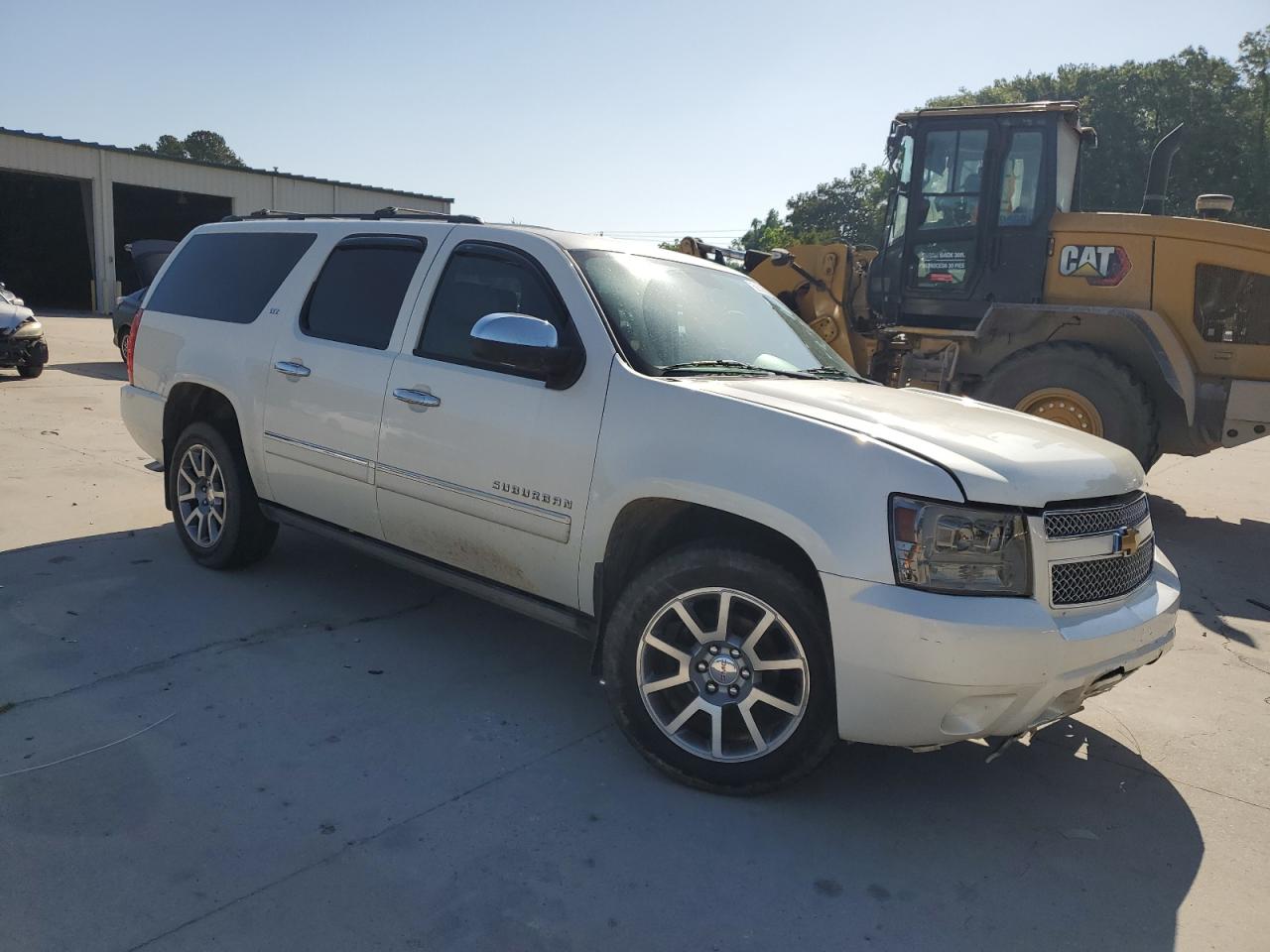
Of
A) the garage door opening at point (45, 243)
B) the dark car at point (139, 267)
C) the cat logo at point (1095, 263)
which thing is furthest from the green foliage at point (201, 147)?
the cat logo at point (1095, 263)

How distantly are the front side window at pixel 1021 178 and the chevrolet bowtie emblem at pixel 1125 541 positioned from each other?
5928 mm

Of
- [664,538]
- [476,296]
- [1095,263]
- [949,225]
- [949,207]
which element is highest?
[949,207]

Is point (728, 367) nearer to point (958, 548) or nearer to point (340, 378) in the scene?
point (958, 548)

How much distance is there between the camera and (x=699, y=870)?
2.99 meters

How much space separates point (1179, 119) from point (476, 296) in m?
54.2

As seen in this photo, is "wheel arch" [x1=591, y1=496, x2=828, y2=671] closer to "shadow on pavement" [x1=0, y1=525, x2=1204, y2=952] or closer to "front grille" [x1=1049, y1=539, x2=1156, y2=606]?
"shadow on pavement" [x1=0, y1=525, x2=1204, y2=952]

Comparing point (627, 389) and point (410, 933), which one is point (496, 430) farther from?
point (410, 933)

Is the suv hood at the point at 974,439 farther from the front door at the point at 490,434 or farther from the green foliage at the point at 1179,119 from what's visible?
the green foliage at the point at 1179,119

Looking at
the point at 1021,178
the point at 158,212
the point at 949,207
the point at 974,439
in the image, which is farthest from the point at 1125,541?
the point at 158,212

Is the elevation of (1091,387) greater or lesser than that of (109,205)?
lesser

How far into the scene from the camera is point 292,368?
4867mm

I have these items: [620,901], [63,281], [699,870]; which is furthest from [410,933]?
[63,281]

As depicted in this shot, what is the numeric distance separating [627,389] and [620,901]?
1.77 meters

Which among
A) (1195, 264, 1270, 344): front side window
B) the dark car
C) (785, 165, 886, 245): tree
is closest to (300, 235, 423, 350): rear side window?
(1195, 264, 1270, 344): front side window
